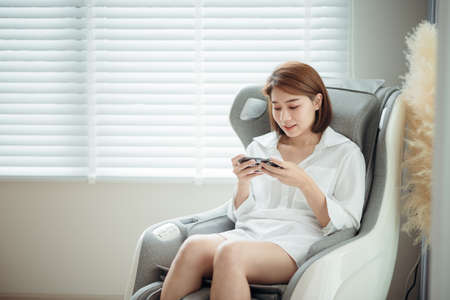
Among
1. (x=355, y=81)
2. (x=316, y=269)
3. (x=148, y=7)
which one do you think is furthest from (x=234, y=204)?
(x=148, y=7)

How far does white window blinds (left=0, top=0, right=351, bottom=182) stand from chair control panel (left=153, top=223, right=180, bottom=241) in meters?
0.74

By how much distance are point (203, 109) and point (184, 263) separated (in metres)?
1.13

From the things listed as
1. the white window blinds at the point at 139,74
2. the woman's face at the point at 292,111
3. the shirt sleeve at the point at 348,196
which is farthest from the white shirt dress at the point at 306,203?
the white window blinds at the point at 139,74

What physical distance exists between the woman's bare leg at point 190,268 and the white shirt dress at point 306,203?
0.48ft

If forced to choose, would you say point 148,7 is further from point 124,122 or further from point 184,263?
point 184,263

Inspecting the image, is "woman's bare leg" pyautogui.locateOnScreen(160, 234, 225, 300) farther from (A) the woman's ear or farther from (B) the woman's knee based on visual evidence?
(A) the woman's ear

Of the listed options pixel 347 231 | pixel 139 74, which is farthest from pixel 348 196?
Answer: pixel 139 74

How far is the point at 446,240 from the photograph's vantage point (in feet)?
3.26

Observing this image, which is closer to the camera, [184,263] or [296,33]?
[184,263]

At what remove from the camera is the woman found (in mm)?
1408

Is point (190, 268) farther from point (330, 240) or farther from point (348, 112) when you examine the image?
point (348, 112)

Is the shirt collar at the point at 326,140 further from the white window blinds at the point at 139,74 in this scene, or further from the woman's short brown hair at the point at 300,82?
the white window blinds at the point at 139,74

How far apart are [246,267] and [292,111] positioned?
57cm

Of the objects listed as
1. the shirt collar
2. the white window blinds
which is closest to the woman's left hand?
the shirt collar
